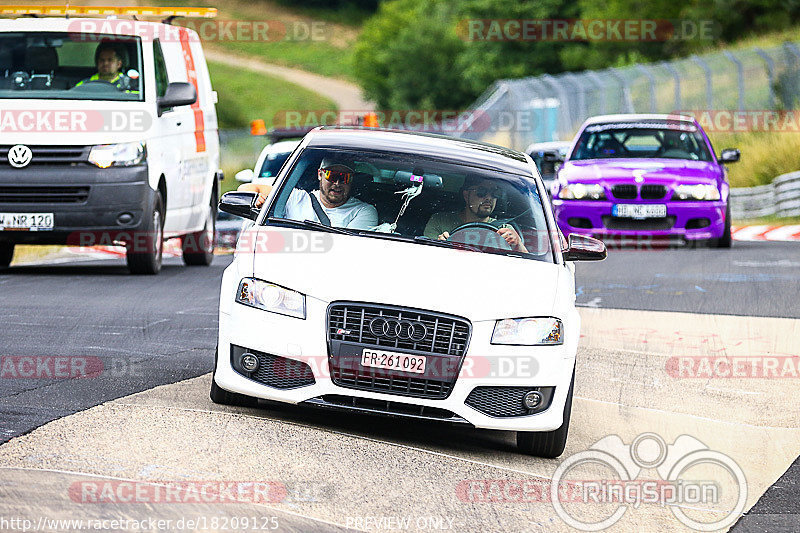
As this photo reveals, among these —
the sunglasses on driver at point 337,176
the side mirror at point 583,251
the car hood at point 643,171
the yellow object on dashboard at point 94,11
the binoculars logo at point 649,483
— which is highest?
the yellow object on dashboard at point 94,11

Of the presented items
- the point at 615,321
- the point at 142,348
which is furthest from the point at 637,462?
the point at 615,321

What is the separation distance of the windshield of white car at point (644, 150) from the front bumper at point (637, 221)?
1.07 metres

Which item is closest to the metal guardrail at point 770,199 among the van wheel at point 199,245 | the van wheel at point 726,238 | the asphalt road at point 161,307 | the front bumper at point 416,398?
the asphalt road at point 161,307

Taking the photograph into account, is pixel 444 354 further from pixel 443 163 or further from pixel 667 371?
pixel 667 371

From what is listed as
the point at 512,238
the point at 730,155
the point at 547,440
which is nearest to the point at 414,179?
the point at 512,238

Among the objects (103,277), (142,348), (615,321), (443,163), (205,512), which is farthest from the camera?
(103,277)

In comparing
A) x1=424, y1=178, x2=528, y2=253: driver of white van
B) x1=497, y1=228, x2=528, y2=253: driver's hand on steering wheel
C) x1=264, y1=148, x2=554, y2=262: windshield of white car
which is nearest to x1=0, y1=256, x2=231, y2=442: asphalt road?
x1=264, y1=148, x2=554, y2=262: windshield of white car

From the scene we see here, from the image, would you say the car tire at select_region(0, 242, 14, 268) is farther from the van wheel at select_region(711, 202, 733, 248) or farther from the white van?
the van wheel at select_region(711, 202, 733, 248)

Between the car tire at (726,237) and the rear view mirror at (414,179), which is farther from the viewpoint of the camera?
the car tire at (726,237)

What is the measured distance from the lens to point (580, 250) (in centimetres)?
852

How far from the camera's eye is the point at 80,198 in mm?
14062

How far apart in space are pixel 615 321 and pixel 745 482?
214 inches

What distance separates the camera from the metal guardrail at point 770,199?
1041 inches

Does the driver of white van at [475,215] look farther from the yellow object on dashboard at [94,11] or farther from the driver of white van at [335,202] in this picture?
the yellow object on dashboard at [94,11]
